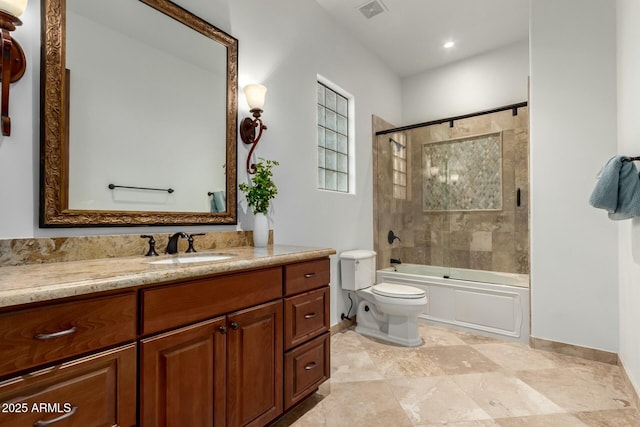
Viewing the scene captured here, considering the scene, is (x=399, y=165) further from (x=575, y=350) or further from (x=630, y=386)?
(x=630, y=386)

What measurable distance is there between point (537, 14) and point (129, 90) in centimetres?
309

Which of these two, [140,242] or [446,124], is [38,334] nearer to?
[140,242]

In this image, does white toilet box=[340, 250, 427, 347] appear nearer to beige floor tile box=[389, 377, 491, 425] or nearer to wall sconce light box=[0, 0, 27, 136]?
beige floor tile box=[389, 377, 491, 425]

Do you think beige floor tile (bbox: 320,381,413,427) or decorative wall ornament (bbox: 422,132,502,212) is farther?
decorative wall ornament (bbox: 422,132,502,212)

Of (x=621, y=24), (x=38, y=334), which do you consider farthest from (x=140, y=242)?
(x=621, y=24)

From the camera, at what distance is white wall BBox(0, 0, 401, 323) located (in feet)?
3.96

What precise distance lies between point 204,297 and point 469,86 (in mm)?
3882

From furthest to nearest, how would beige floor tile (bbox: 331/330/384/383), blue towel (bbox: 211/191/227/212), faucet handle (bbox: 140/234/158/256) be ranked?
beige floor tile (bbox: 331/330/384/383) < blue towel (bbox: 211/191/227/212) < faucet handle (bbox: 140/234/158/256)

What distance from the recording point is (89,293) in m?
0.87

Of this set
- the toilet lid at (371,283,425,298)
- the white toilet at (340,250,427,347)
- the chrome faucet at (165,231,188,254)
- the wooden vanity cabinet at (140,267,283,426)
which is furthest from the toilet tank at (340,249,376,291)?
the chrome faucet at (165,231,188,254)

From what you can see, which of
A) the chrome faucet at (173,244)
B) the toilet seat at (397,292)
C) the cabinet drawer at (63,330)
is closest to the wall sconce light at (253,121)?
the chrome faucet at (173,244)

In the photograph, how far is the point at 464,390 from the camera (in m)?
1.91

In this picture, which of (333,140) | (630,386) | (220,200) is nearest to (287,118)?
(333,140)

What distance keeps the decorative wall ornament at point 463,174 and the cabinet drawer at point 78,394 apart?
3.29 metres
